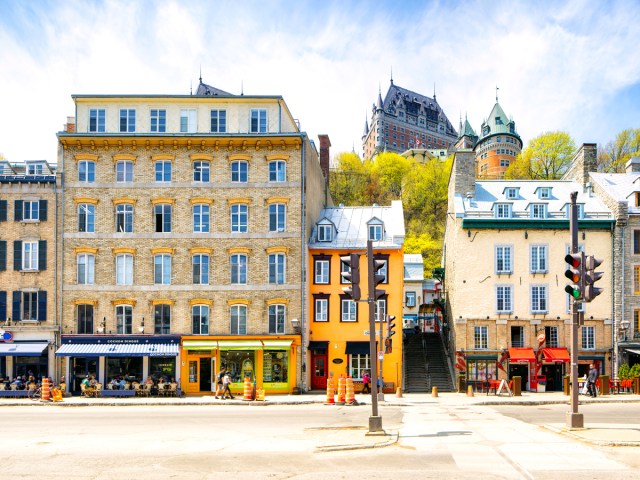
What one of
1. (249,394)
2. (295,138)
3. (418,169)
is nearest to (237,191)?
(295,138)

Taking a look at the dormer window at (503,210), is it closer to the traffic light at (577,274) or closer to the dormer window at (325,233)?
the dormer window at (325,233)

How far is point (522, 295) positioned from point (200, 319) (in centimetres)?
1877

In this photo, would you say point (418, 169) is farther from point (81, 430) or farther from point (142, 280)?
point (81, 430)

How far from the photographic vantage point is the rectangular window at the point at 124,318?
3991 cm

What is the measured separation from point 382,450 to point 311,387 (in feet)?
79.9

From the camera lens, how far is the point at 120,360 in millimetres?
39625

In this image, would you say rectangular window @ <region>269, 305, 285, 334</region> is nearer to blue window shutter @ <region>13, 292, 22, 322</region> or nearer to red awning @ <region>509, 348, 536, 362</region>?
red awning @ <region>509, 348, 536, 362</region>

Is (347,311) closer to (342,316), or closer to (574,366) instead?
(342,316)

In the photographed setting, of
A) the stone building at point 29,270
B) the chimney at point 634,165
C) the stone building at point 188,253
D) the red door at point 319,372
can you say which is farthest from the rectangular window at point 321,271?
the chimney at point 634,165

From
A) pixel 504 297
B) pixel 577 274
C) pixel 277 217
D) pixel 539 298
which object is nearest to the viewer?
pixel 577 274

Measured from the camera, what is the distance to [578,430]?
1994cm

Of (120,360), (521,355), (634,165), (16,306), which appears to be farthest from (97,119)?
(634,165)

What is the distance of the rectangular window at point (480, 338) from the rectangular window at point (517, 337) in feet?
5.27

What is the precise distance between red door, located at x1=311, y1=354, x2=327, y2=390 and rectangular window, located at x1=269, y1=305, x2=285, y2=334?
3.13 metres
